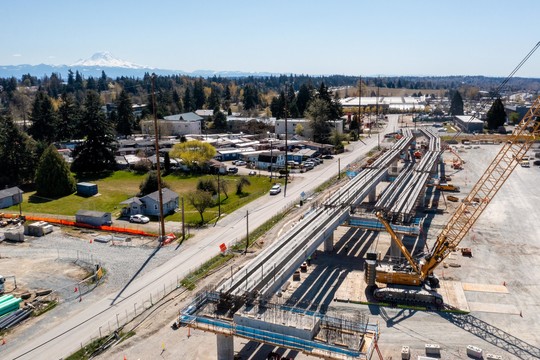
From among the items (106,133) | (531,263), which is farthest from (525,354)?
(106,133)

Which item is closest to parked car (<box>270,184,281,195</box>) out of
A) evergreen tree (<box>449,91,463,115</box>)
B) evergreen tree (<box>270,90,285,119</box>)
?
evergreen tree (<box>270,90,285,119</box>)

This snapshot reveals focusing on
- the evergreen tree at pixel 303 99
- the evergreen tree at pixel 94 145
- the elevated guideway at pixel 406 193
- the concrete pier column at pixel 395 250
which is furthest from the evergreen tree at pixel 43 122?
the concrete pier column at pixel 395 250

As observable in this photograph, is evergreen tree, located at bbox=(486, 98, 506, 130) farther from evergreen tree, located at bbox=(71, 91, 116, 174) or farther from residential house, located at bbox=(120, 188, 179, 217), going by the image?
residential house, located at bbox=(120, 188, 179, 217)

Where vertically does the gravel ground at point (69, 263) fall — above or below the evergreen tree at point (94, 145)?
below

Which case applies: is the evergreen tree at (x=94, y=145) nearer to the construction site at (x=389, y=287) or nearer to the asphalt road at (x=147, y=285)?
the asphalt road at (x=147, y=285)

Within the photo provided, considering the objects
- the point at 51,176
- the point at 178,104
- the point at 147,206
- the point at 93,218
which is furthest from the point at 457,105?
the point at 93,218

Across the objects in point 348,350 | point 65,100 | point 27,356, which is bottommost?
point 27,356

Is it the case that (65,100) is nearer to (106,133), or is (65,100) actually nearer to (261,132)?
(106,133)
